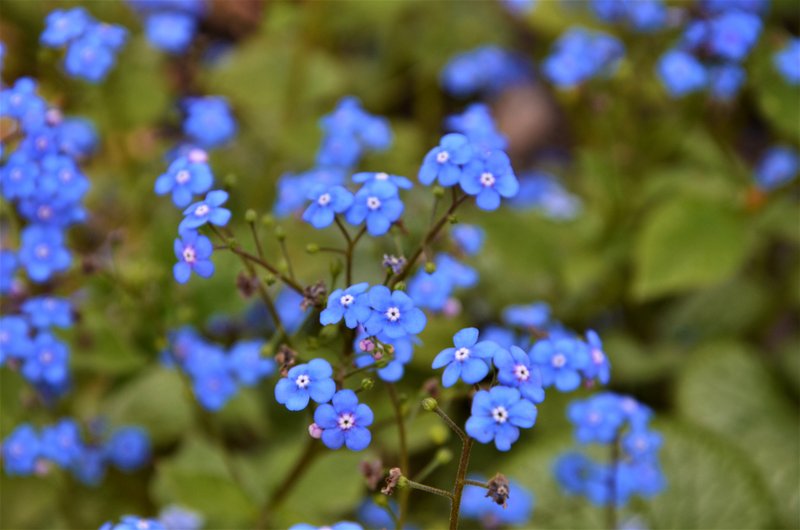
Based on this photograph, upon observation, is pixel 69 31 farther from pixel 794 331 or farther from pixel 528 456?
pixel 794 331

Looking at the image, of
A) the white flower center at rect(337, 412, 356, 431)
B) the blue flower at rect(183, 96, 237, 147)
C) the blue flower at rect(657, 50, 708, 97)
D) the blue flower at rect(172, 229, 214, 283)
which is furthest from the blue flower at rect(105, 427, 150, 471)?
the blue flower at rect(657, 50, 708, 97)

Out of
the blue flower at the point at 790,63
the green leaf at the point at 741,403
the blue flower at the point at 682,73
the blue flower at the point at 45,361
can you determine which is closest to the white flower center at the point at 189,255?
the blue flower at the point at 45,361

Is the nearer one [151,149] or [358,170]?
[358,170]

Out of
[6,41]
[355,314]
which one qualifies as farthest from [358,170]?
[6,41]

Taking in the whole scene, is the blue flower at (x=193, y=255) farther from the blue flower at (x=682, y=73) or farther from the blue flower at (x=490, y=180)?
the blue flower at (x=682, y=73)

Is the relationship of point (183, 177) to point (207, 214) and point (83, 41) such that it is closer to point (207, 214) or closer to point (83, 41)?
point (207, 214)

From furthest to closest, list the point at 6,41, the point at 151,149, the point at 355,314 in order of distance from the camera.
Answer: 1. the point at 6,41
2. the point at 151,149
3. the point at 355,314

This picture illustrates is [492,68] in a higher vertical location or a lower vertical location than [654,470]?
higher
